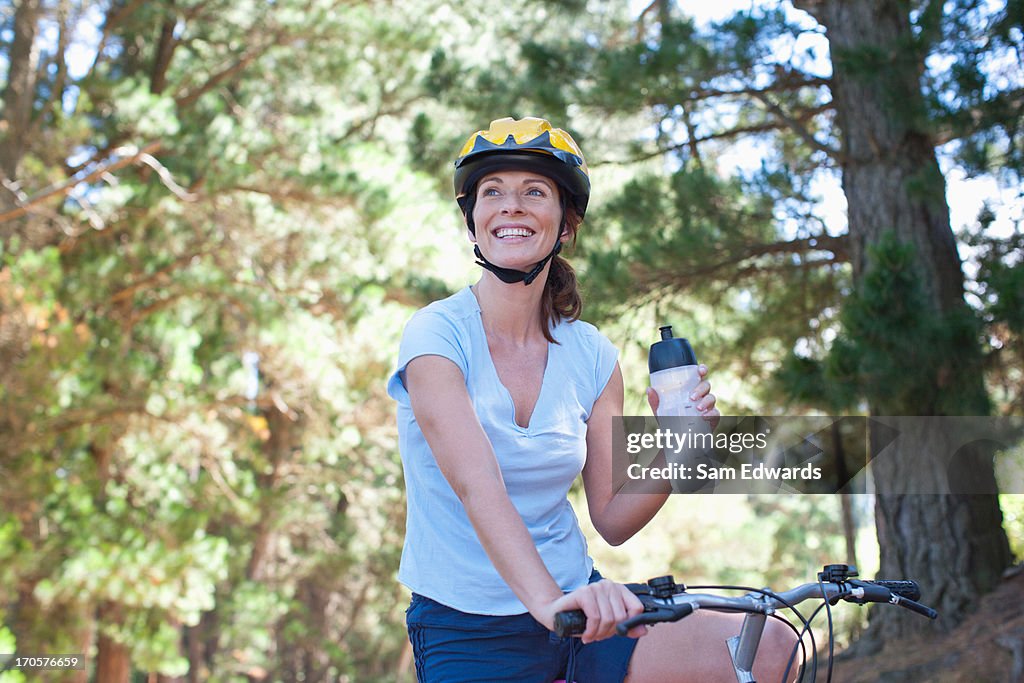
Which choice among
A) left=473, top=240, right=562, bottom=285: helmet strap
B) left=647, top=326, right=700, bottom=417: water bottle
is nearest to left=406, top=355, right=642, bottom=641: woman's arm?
left=473, top=240, right=562, bottom=285: helmet strap

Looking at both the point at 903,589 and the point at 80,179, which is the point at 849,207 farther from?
the point at 80,179

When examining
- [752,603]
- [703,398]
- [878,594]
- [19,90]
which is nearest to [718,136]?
[703,398]

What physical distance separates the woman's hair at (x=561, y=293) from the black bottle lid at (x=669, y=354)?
361mm

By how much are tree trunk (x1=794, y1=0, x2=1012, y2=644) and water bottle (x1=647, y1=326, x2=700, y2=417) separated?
3.81 m

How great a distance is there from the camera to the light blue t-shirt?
2271mm

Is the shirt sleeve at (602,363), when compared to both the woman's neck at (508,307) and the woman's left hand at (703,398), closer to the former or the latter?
the woman's neck at (508,307)

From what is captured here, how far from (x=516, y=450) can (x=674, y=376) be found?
1.37 feet

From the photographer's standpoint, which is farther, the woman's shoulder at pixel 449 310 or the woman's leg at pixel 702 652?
the woman's shoulder at pixel 449 310

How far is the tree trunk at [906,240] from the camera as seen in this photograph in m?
6.14

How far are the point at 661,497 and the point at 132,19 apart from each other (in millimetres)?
11169

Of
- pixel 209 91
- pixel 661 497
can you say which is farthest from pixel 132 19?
pixel 661 497

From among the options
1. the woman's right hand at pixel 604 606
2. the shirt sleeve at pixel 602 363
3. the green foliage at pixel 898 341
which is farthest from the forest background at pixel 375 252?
the woman's right hand at pixel 604 606

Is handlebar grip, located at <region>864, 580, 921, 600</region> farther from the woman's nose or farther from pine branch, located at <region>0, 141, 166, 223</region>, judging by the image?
pine branch, located at <region>0, 141, 166, 223</region>

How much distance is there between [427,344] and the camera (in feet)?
7.46
